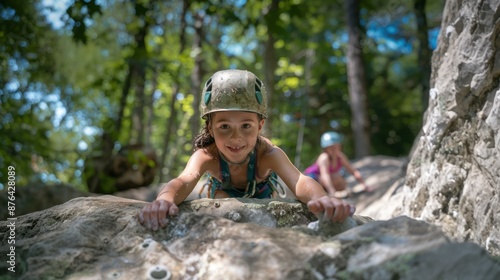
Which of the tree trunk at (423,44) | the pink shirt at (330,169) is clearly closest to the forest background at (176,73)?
the tree trunk at (423,44)

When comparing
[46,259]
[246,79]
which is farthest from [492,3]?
[46,259]

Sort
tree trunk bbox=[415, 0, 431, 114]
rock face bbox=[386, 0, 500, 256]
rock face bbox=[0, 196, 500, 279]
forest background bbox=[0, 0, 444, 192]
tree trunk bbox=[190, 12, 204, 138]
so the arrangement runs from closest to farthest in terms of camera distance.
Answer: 1. rock face bbox=[0, 196, 500, 279]
2. rock face bbox=[386, 0, 500, 256]
3. tree trunk bbox=[415, 0, 431, 114]
4. forest background bbox=[0, 0, 444, 192]
5. tree trunk bbox=[190, 12, 204, 138]

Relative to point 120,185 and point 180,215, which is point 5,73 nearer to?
point 120,185

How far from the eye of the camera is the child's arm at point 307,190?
223cm

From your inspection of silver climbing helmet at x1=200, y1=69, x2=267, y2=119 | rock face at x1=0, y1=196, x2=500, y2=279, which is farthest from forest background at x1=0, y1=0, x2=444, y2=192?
rock face at x1=0, y1=196, x2=500, y2=279

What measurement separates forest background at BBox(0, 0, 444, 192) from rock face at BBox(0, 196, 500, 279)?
134 inches

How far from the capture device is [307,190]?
2.78m

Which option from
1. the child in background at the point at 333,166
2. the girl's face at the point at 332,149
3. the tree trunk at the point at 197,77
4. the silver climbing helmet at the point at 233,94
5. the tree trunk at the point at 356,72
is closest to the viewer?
the silver climbing helmet at the point at 233,94

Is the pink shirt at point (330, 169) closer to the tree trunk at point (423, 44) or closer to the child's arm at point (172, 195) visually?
the tree trunk at point (423, 44)

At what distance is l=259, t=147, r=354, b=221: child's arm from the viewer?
2227 millimetres

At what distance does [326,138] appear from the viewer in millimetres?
8297

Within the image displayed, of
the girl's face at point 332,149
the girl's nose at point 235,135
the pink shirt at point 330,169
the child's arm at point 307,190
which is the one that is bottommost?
the pink shirt at point 330,169

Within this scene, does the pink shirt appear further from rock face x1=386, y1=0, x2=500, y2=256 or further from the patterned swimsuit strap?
the patterned swimsuit strap

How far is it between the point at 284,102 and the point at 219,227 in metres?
14.3
